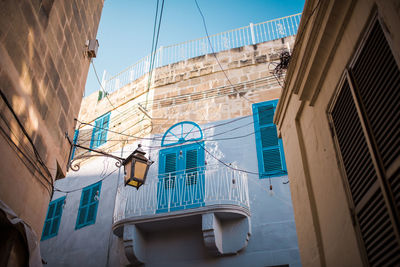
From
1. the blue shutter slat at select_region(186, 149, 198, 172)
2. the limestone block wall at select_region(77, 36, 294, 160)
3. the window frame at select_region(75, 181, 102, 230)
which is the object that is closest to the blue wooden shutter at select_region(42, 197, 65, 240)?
the window frame at select_region(75, 181, 102, 230)

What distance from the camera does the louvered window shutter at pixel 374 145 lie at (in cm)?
258

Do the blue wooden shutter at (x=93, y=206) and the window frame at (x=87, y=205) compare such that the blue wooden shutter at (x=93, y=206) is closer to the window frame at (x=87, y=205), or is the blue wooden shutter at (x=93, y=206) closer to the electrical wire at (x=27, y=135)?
the window frame at (x=87, y=205)

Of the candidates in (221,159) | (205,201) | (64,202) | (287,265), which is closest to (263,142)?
(221,159)

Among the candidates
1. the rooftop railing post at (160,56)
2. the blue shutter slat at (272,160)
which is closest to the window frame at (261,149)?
the blue shutter slat at (272,160)

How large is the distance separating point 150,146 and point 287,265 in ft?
16.8

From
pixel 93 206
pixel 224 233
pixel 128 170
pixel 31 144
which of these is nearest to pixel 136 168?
pixel 128 170

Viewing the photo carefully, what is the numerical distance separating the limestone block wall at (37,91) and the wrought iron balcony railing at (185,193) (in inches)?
137

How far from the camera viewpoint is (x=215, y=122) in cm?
1090

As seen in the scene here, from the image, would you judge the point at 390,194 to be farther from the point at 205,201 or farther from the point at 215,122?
the point at 215,122

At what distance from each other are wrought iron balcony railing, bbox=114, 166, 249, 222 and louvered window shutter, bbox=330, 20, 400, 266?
5836 millimetres

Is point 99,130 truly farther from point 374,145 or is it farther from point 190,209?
point 374,145

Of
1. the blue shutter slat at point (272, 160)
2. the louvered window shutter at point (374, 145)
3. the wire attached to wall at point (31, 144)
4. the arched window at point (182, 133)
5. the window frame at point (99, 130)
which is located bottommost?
the louvered window shutter at point (374, 145)

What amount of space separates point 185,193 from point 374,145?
7.05 m

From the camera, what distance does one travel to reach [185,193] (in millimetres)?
9523
